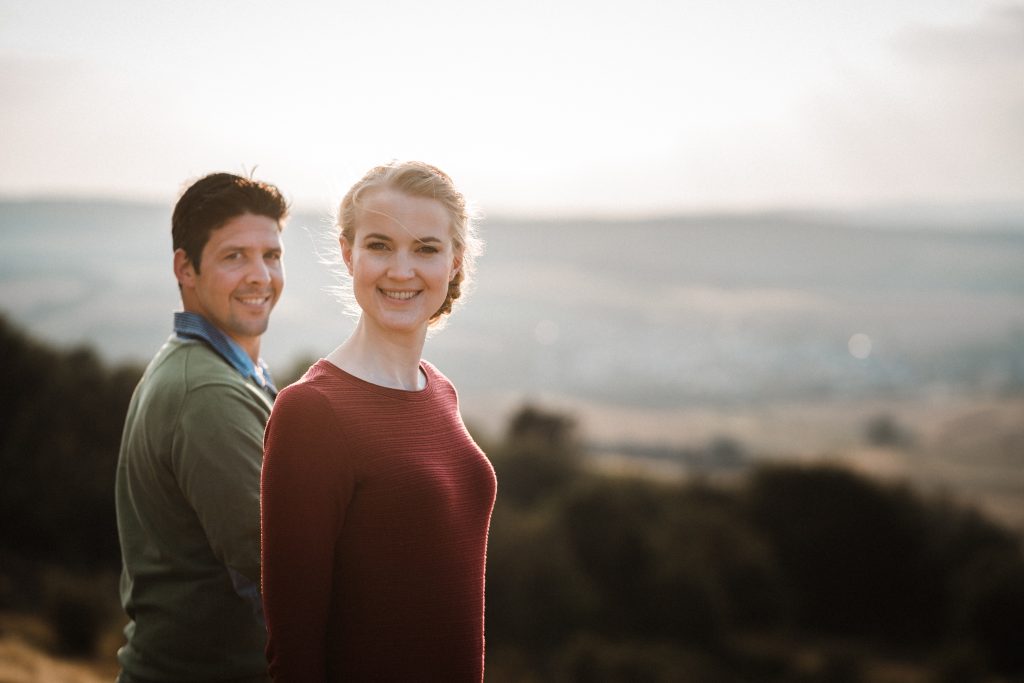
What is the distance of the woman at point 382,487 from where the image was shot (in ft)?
4.94

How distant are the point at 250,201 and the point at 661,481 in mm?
12234

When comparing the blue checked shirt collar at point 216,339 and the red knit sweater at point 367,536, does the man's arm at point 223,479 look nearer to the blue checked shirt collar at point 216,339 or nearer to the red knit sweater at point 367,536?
the blue checked shirt collar at point 216,339

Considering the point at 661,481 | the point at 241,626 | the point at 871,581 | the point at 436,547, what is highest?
the point at 436,547

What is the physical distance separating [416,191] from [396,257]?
14 centimetres

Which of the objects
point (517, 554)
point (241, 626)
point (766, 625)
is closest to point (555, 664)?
point (517, 554)

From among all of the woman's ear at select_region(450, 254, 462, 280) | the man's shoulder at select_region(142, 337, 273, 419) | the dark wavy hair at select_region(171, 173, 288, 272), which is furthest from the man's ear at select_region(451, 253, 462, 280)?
the dark wavy hair at select_region(171, 173, 288, 272)

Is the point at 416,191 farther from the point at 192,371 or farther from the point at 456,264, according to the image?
the point at 192,371

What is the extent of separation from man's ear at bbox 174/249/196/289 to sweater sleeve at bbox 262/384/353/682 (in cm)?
95

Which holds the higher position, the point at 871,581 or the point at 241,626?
the point at 241,626

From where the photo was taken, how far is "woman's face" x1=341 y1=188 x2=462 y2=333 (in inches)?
65.4

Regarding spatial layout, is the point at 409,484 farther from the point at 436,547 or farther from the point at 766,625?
the point at 766,625

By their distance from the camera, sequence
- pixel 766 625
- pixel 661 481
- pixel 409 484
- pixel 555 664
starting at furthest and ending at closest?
pixel 661 481, pixel 766 625, pixel 555 664, pixel 409 484

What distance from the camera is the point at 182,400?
2010mm

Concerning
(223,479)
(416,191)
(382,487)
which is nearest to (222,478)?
(223,479)
